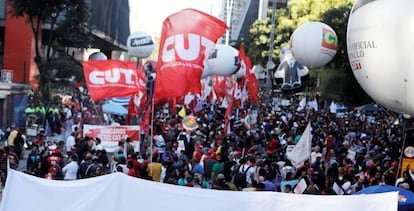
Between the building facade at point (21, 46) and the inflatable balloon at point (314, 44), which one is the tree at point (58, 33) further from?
the inflatable balloon at point (314, 44)

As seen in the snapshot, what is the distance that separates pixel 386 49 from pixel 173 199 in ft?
17.0

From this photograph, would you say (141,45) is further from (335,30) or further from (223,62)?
(335,30)

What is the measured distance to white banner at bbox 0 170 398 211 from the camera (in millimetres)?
5348

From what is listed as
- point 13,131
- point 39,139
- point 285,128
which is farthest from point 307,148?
point 285,128

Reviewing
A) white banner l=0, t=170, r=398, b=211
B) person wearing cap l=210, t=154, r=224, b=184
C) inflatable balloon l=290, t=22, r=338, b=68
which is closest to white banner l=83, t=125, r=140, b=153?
person wearing cap l=210, t=154, r=224, b=184

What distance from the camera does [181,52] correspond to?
12.0 meters

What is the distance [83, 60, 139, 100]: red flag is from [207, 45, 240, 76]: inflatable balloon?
14.4m

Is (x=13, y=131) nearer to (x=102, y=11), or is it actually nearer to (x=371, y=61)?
(x=371, y=61)

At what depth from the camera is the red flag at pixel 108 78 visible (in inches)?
608

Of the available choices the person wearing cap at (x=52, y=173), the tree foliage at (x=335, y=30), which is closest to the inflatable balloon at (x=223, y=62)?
the tree foliage at (x=335, y=30)

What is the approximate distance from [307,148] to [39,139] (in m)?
6.22

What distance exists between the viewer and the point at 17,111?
23.7 meters

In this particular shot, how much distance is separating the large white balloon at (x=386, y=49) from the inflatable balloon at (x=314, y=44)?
685 cm

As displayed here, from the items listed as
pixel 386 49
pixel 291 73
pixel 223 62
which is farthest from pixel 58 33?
pixel 386 49
